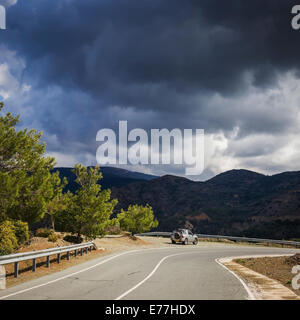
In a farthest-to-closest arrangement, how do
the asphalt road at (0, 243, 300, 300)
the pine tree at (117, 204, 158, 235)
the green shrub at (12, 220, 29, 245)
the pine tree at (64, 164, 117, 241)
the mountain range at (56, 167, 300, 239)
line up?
the mountain range at (56, 167, 300, 239), the pine tree at (117, 204, 158, 235), the pine tree at (64, 164, 117, 241), the green shrub at (12, 220, 29, 245), the asphalt road at (0, 243, 300, 300)

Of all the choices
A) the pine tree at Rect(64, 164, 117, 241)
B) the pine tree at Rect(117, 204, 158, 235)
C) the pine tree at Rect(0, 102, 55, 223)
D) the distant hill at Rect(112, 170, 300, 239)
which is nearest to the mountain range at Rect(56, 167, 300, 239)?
the distant hill at Rect(112, 170, 300, 239)

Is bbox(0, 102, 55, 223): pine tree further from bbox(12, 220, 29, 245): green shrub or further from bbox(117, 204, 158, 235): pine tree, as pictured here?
bbox(117, 204, 158, 235): pine tree

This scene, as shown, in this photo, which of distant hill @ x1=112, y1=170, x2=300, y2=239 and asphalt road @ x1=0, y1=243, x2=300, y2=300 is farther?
distant hill @ x1=112, y1=170, x2=300, y2=239

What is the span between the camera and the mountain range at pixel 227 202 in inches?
4058

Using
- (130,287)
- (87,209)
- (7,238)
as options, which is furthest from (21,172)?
(130,287)

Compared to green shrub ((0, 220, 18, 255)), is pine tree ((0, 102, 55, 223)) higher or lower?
higher

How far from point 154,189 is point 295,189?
63530 mm

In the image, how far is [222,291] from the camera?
35.2ft

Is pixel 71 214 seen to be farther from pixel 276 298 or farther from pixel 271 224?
pixel 271 224

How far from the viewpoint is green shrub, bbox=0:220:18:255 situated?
21047mm

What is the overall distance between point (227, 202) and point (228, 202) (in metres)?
0.40

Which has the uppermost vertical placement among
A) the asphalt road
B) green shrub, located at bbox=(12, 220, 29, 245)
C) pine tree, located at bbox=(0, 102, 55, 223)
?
pine tree, located at bbox=(0, 102, 55, 223)

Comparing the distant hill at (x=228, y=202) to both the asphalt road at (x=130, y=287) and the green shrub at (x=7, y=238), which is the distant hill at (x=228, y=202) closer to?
the green shrub at (x=7, y=238)
